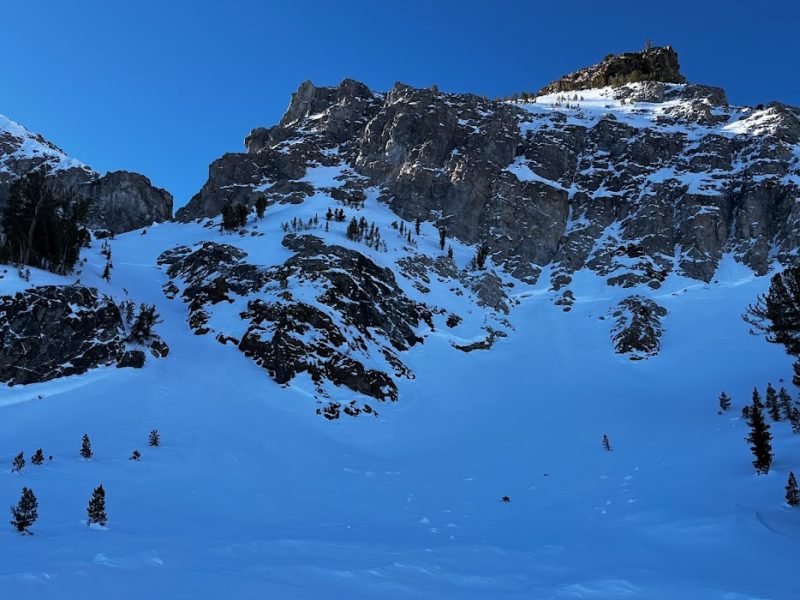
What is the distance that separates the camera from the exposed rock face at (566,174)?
72.4m

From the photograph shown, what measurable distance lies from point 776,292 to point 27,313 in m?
39.8

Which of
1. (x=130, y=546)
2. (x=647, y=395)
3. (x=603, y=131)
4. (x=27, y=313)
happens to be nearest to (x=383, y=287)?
(x=647, y=395)

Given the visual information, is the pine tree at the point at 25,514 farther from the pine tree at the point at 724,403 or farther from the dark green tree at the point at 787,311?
the pine tree at the point at 724,403

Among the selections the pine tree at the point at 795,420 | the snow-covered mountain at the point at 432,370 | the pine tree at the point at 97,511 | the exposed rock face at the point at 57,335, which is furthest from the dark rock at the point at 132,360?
the pine tree at the point at 795,420

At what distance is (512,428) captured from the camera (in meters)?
35.0

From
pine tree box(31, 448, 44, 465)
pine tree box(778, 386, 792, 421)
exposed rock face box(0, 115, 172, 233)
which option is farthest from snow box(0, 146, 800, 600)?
exposed rock face box(0, 115, 172, 233)

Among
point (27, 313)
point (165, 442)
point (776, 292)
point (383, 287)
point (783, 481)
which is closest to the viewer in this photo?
point (783, 481)

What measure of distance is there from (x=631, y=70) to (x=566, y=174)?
72679 millimetres

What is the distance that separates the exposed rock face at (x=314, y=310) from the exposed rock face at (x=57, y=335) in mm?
8526

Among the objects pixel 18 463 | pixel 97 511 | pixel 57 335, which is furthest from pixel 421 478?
pixel 57 335

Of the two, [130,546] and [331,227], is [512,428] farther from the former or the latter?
[331,227]

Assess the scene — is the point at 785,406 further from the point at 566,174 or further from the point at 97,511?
the point at 566,174

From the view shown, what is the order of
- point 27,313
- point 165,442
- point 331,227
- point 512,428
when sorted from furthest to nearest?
point 331,227
point 512,428
point 27,313
point 165,442

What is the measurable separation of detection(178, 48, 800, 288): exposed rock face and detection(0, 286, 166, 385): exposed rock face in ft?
171
